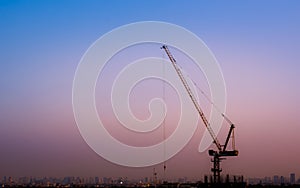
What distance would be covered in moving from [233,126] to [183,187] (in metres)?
44.6

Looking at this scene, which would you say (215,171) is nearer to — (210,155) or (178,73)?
(210,155)

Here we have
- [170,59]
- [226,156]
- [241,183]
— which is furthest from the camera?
[241,183]

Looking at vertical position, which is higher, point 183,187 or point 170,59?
point 170,59

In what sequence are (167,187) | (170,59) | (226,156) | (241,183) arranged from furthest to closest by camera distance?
(167,187), (241,183), (226,156), (170,59)

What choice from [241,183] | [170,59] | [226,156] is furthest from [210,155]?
[170,59]

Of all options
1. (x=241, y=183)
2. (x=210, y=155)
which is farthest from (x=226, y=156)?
(x=241, y=183)

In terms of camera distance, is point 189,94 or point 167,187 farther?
point 167,187

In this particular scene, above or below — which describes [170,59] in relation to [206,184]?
above

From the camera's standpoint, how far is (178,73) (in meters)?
151

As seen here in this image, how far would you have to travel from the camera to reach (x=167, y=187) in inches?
7603

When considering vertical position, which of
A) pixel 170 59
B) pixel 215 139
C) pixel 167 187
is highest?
pixel 170 59

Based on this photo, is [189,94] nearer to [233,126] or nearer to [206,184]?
[233,126]

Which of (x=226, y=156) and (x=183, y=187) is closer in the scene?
(x=226, y=156)

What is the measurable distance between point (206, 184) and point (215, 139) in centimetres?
1781
